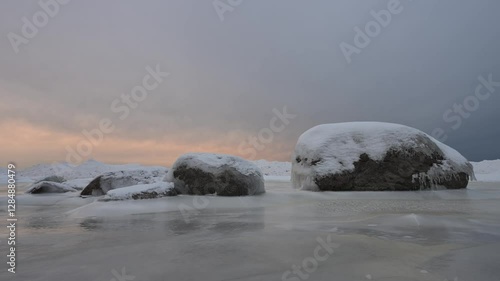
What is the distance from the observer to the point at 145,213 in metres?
4.48

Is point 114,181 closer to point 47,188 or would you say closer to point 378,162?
point 47,188

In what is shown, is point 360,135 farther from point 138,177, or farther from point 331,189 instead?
point 138,177

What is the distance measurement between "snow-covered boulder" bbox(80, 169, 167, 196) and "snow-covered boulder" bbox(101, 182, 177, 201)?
251 centimetres

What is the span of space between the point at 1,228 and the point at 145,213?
158 cm

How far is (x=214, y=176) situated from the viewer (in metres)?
7.44

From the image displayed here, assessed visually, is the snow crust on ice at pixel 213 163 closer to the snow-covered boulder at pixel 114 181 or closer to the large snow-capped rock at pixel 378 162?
the snow-covered boulder at pixel 114 181

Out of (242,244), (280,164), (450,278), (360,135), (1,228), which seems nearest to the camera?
(450,278)

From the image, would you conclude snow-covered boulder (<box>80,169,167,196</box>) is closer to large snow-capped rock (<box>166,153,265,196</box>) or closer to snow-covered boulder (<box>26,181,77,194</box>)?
large snow-capped rock (<box>166,153,265,196</box>)

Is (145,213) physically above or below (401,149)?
below

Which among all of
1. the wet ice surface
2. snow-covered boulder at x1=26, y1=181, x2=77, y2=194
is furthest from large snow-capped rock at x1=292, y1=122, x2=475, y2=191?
snow-covered boulder at x1=26, y1=181, x2=77, y2=194

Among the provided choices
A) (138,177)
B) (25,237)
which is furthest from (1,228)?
(138,177)

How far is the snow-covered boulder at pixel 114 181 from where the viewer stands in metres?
9.00

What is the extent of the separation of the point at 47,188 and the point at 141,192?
6.09 metres

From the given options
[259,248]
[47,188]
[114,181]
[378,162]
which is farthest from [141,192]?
[378,162]
